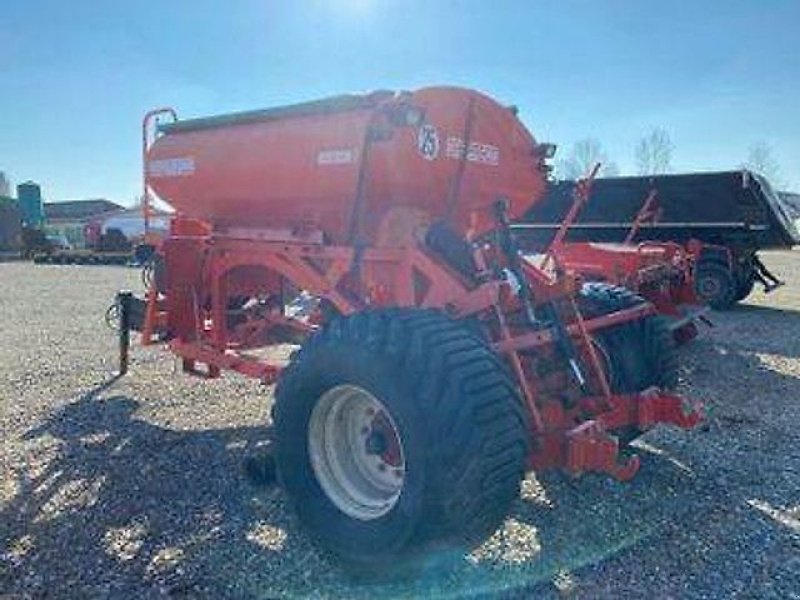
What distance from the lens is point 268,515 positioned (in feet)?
13.2

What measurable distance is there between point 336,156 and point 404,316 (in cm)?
138

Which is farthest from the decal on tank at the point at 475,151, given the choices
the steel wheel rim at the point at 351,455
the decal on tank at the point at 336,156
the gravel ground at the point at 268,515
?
the gravel ground at the point at 268,515

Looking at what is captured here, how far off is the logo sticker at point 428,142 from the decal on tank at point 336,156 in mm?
402

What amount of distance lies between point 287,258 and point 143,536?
192 cm

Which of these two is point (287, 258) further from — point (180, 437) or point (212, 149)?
point (180, 437)

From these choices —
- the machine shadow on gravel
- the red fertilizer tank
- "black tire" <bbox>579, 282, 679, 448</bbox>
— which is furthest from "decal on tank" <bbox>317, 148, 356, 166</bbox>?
the machine shadow on gravel

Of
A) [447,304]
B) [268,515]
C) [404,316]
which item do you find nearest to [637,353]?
[447,304]

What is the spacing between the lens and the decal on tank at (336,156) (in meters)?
4.20

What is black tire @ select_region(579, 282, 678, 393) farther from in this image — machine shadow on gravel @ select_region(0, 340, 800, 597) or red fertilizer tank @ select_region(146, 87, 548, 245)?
red fertilizer tank @ select_region(146, 87, 548, 245)

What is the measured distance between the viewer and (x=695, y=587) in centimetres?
323

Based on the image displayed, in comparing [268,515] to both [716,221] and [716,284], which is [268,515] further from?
[716,221]

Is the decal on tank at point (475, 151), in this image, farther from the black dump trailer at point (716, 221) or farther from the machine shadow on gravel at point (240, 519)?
the black dump trailer at point (716, 221)

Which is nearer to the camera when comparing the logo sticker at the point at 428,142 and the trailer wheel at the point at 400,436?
the trailer wheel at the point at 400,436

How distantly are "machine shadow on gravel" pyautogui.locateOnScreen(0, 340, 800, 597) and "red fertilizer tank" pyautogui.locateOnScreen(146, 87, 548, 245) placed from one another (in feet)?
5.65
